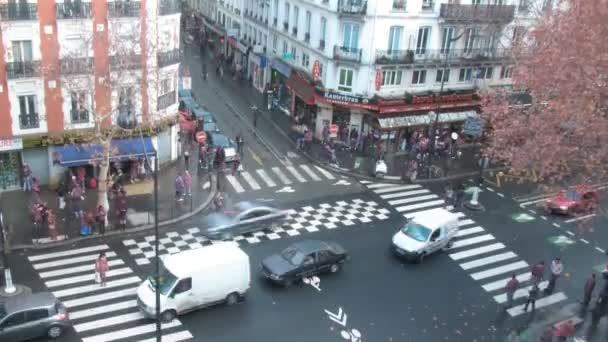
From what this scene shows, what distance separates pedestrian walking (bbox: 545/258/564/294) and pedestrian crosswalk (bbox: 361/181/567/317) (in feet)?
1.00

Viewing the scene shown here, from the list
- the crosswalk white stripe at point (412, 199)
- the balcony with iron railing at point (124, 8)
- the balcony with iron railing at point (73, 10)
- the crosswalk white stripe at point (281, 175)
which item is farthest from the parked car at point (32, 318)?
the crosswalk white stripe at point (412, 199)

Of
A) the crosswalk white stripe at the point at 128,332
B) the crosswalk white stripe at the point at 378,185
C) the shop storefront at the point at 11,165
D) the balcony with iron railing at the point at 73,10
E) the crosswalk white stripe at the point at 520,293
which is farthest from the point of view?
the crosswalk white stripe at the point at 378,185

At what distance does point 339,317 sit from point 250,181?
13707 millimetres

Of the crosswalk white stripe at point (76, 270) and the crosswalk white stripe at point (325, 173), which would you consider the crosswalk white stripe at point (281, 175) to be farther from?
the crosswalk white stripe at point (76, 270)

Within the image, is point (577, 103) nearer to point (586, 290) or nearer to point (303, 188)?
point (586, 290)

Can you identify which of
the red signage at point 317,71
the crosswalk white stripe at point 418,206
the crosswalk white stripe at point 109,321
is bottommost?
the crosswalk white stripe at point 109,321

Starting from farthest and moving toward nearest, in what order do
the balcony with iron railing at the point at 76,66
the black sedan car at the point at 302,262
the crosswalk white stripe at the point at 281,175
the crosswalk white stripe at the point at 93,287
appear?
the crosswalk white stripe at the point at 281,175, the balcony with iron railing at the point at 76,66, the black sedan car at the point at 302,262, the crosswalk white stripe at the point at 93,287

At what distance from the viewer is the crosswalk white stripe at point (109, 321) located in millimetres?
21906

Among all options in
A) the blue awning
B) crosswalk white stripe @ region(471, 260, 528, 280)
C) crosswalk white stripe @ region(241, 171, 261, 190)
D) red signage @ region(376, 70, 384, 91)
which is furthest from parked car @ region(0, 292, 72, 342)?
red signage @ region(376, 70, 384, 91)

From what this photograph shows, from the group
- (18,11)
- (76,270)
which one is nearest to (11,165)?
(18,11)

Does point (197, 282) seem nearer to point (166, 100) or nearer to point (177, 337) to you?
point (177, 337)

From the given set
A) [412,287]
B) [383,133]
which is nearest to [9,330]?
[412,287]

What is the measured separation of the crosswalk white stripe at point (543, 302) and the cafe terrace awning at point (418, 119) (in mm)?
17177

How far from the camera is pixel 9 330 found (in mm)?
20281
